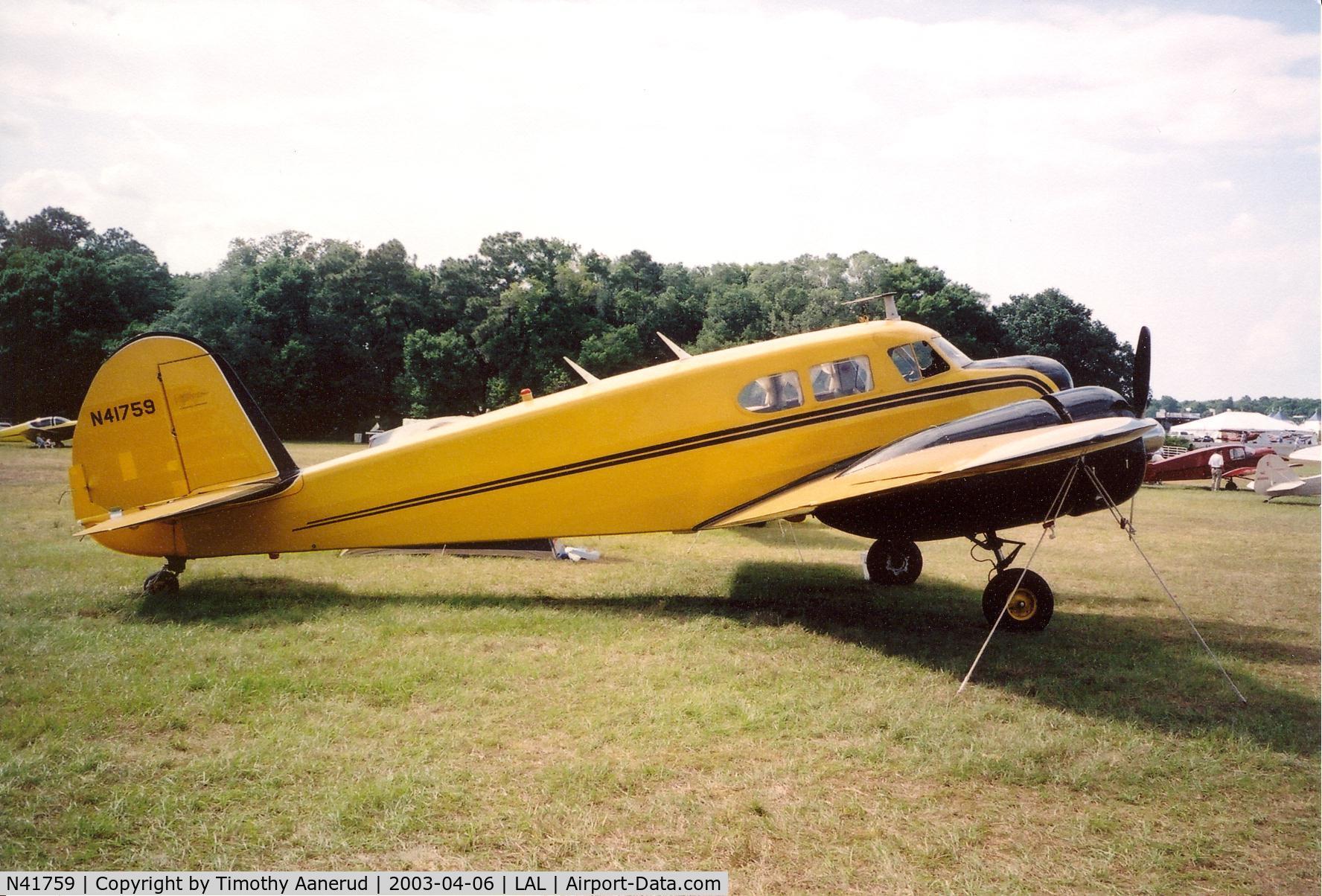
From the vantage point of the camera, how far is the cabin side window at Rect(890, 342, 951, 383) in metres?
6.73

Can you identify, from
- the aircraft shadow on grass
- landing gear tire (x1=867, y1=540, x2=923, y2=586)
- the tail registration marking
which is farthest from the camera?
landing gear tire (x1=867, y1=540, x2=923, y2=586)

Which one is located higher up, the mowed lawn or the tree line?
the tree line

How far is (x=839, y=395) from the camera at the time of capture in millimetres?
6621

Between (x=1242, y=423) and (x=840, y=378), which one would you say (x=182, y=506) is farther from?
(x=1242, y=423)

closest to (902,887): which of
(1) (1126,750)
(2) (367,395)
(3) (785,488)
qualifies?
(1) (1126,750)

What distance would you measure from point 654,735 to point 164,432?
5225 mm

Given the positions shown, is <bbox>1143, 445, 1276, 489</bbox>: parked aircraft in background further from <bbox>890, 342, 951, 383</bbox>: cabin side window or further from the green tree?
<bbox>890, 342, 951, 383</bbox>: cabin side window

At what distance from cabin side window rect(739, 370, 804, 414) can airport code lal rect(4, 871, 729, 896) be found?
176 inches

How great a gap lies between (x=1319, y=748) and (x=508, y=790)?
15.1ft

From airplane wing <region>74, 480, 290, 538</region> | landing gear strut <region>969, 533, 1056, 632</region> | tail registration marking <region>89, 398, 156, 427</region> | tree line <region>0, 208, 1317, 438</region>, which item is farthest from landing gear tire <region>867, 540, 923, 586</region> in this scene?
tail registration marking <region>89, 398, 156, 427</region>

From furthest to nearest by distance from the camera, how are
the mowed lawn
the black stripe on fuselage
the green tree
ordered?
the green tree
the black stripe on fuselage
the mowed lawn

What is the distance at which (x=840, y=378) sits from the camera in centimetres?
662

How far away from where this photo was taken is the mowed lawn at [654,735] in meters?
2.86

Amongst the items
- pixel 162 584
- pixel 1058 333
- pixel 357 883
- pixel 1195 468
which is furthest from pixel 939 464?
pixel 1195 468
